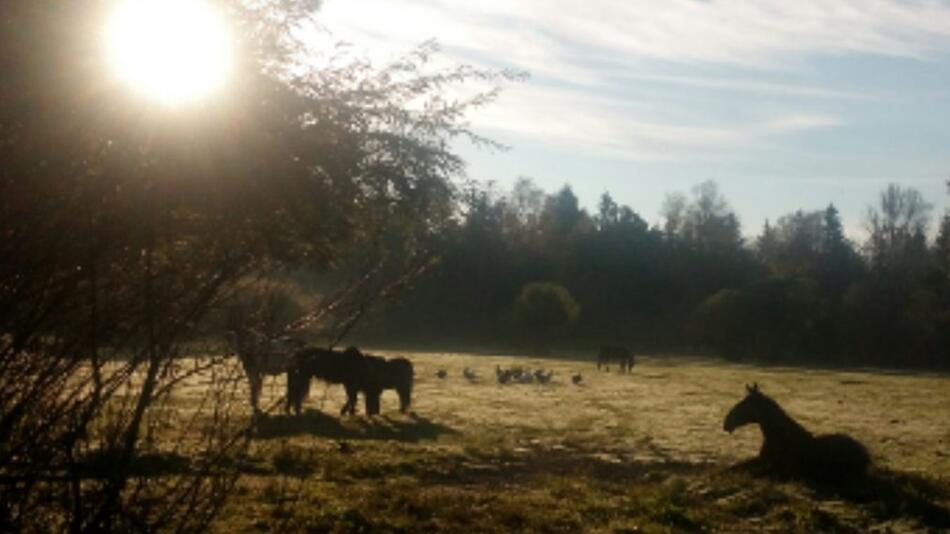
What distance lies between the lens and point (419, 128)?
825cm

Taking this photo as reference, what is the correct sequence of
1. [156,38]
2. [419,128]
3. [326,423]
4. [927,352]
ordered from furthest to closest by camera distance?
1. [927,352]
2. [326,423]
3. [419,128]
4. [156,38]

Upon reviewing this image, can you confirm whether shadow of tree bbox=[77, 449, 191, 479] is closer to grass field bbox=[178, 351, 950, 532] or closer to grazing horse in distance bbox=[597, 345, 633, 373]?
grass field bbox=[178, 351, 950, 532]

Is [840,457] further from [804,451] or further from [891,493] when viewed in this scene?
[891,493]

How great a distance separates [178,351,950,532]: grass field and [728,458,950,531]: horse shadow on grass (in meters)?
0.03

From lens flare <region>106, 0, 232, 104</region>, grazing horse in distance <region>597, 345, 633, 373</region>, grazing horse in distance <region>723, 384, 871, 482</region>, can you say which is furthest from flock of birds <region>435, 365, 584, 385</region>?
lens flare <region>106, 0, 232, 104</region>

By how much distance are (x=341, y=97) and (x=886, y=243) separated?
402 ft

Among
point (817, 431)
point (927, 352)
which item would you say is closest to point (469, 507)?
point (817, 431)

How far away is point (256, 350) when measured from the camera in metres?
6.10

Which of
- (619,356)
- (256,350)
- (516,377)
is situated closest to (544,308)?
(619,356)

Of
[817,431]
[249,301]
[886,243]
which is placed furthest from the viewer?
[886,243]

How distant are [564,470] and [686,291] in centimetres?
8565

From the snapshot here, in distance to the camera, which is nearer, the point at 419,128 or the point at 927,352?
the point at 419,128

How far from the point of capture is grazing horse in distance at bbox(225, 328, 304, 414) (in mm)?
5957

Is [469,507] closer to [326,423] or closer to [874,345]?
[326,423]
